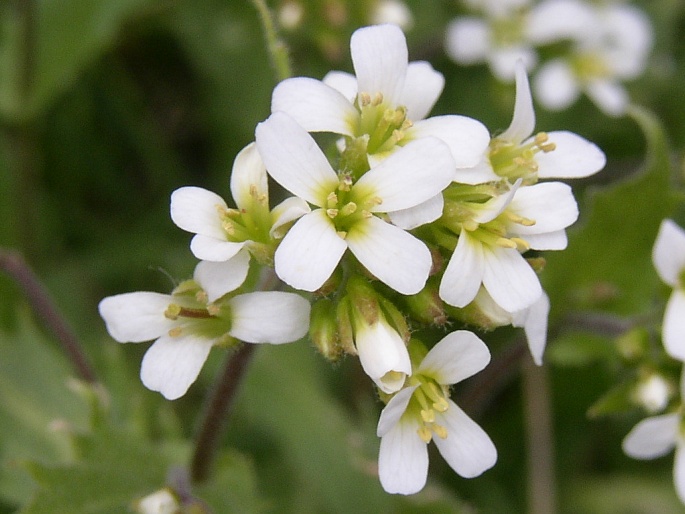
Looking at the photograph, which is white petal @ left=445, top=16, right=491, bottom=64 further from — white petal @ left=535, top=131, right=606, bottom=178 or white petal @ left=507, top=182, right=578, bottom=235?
white petal @ left=507, top=182, right=578, bottom=235

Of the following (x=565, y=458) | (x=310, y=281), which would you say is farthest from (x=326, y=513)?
(x=310, y=281)

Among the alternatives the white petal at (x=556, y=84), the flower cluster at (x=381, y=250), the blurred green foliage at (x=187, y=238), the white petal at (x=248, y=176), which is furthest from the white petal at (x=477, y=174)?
the white petal at (x=556, y=84)


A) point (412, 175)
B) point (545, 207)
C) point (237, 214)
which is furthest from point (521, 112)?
point (237, 214)

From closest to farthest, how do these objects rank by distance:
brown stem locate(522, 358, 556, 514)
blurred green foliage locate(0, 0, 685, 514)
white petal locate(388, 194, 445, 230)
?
white petal locate(388, 194, 445, 230) < blurred green foliage locate(0, 0, 685, 514) < brown stem locate(522, 358, 556, 514)

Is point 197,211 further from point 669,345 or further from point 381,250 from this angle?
point 669,345

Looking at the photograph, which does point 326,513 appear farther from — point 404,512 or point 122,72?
point 122,72

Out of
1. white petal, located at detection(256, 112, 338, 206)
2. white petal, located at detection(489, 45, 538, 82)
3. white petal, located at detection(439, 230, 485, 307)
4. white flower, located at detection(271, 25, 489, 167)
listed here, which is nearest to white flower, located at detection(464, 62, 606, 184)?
white flower, located at detection(271, 25, 489, 167)

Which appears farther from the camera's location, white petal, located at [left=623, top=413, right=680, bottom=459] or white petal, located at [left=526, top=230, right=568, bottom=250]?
white petal, located at [left=623, top=413, right=680, bottom=459]
